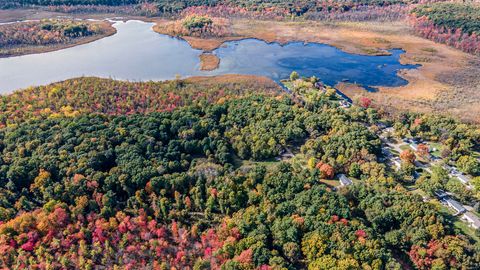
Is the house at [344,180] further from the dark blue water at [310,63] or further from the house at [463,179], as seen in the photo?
the dark blue water at [310,63]

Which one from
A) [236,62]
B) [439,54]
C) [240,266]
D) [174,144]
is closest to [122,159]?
[174,144]

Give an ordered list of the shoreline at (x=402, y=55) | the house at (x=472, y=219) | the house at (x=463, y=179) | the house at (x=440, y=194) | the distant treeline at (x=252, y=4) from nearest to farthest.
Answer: the house at (x=472, y=219) → the house at (x=440, y=194) → the house at (x=463, y=179) → the shoreline at (x=402, y=55) → the distant treeline at (x=252, y=4)

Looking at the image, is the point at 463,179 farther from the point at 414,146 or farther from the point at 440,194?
the point at 414,146

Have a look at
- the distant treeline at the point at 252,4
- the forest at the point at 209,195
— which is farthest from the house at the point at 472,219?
the distant treeline at the point at 252,4

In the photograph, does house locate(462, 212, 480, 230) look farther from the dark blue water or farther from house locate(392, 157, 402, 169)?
the dark blue water

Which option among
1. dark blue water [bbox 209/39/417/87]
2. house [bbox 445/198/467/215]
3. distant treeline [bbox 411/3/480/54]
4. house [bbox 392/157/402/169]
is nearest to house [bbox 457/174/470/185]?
house [bbox 445/198/467/215]

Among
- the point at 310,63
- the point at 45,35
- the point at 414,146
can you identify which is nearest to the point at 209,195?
the point at 414,146
